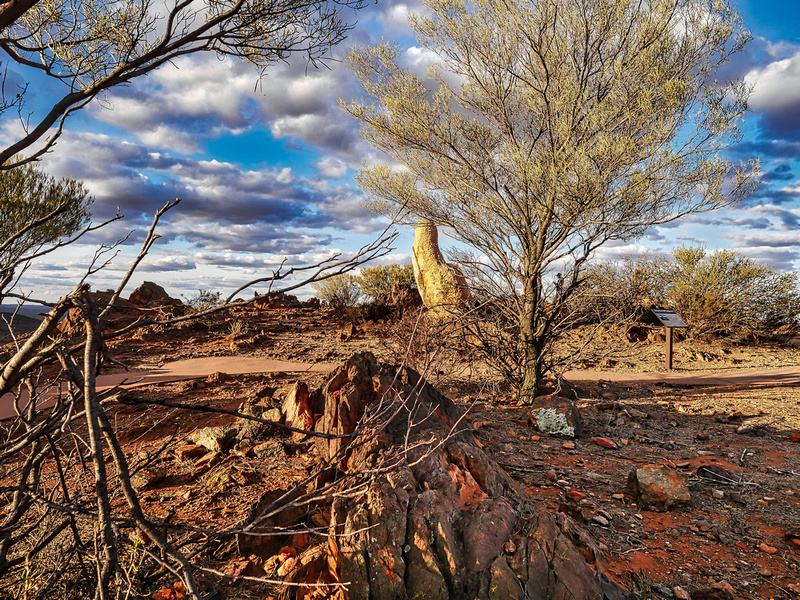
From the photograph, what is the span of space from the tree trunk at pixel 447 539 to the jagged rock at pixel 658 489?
6.66ft

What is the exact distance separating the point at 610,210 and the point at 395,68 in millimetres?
4621

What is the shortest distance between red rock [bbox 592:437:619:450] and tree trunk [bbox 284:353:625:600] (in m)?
3.69

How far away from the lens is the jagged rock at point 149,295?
58.7 ft

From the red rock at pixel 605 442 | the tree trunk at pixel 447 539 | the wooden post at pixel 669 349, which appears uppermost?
the wooden post at pixel 669 349

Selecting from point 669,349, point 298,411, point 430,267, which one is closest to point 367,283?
point 430,267

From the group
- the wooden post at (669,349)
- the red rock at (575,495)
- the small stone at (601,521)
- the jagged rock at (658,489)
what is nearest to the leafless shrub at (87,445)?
the small stone at (601,521)

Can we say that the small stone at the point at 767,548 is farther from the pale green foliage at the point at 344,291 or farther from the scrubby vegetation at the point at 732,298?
the pale green foliage at the point at 344,291

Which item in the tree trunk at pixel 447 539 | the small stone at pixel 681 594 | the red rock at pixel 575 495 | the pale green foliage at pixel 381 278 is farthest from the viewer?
the pale green foliage at pixel 381 278

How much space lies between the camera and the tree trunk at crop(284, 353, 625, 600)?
6.25 feet

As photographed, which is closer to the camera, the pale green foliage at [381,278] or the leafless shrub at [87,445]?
the leafless shrub at [87,445]

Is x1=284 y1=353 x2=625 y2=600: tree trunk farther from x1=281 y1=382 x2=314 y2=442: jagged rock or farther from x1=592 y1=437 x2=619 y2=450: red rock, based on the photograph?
x1=592 y1=437 x2=619 y2=450: red rock

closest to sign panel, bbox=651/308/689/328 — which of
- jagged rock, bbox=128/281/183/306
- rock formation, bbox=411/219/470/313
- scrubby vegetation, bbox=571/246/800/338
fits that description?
scrubby vegetation, bbox=571/246/800/338

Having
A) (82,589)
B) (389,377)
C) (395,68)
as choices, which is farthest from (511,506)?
(395,68)

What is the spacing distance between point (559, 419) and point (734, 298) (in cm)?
1173
